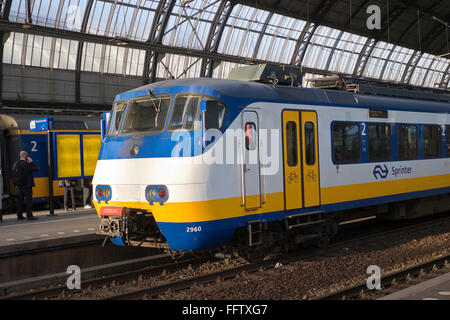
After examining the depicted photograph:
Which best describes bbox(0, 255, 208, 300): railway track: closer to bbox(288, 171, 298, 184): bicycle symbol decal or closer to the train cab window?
bbox(288, 171, 298, 184): bicycle symbol decal

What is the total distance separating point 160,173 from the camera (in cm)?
812

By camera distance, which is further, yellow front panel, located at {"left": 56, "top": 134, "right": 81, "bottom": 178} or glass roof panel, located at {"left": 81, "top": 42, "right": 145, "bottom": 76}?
glass roof panel, located at {"left": 81, "top": 42, "right": 145, "bottom": 76}

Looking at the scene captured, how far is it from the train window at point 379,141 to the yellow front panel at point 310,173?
203 cm

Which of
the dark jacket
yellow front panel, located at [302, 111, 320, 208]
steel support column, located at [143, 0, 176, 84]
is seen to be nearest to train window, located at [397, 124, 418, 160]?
yellow front panel, located at [302, 111, 320, 208]

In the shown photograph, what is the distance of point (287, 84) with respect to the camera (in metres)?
10.9

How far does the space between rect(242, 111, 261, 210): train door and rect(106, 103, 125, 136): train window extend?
95.1 inches

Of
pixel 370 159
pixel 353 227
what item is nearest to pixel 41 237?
pixel 370 159

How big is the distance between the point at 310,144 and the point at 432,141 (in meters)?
5.38

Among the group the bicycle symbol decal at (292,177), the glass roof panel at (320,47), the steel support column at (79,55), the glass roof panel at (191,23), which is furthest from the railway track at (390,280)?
the glass roof panel at (320,47)

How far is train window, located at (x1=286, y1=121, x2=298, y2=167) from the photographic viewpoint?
9.50 m

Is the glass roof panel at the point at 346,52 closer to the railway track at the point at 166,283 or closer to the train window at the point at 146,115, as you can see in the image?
the railway track at the point at 166,283

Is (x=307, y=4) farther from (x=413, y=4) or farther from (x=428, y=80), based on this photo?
(x=428, y=80)

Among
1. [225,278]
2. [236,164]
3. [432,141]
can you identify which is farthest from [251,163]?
[432,141]
